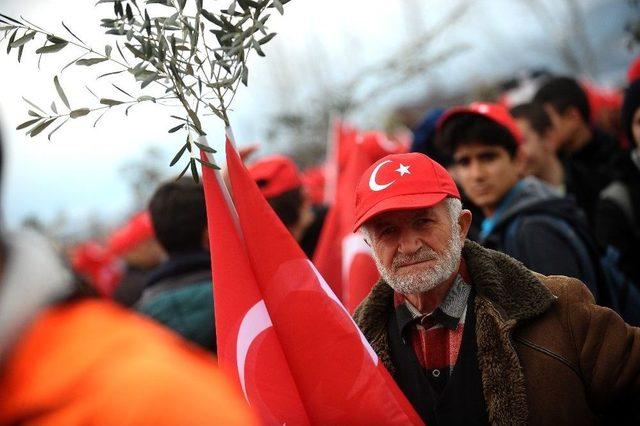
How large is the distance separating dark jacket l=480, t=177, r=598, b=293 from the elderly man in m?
0.63

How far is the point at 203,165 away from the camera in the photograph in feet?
7.54

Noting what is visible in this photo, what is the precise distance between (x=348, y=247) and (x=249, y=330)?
1589 millimetres

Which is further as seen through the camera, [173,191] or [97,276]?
[97,276]

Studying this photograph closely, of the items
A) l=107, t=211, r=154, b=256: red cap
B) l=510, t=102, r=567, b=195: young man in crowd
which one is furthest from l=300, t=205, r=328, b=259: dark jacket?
l=107, t=211, r=154, b=256: red cap

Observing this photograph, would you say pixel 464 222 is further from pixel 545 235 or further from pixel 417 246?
pixel 545 235

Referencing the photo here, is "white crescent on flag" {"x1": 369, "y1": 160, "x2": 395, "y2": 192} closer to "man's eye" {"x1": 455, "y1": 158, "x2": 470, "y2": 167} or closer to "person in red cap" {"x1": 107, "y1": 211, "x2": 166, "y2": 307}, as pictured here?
"man's eye" {"x1": 455, "y1": 158, "x2": 470, "y2": 167}

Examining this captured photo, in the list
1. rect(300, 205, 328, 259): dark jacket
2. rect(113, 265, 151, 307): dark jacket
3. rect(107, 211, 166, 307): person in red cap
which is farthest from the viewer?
rect(107, 211, 166, 307): person in red cap

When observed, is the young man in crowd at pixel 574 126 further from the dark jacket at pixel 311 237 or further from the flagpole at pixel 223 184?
the flagpole at pixel 223 184

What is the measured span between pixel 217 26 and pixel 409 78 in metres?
5.76

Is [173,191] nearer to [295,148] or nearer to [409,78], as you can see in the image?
[409,78]

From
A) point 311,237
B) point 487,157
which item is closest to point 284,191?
point 311,237

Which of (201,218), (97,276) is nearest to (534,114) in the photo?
(201,218)

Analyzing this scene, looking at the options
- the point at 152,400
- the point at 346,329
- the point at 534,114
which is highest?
the point at 152,400

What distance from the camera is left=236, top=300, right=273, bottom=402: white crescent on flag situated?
2242 millimetres
